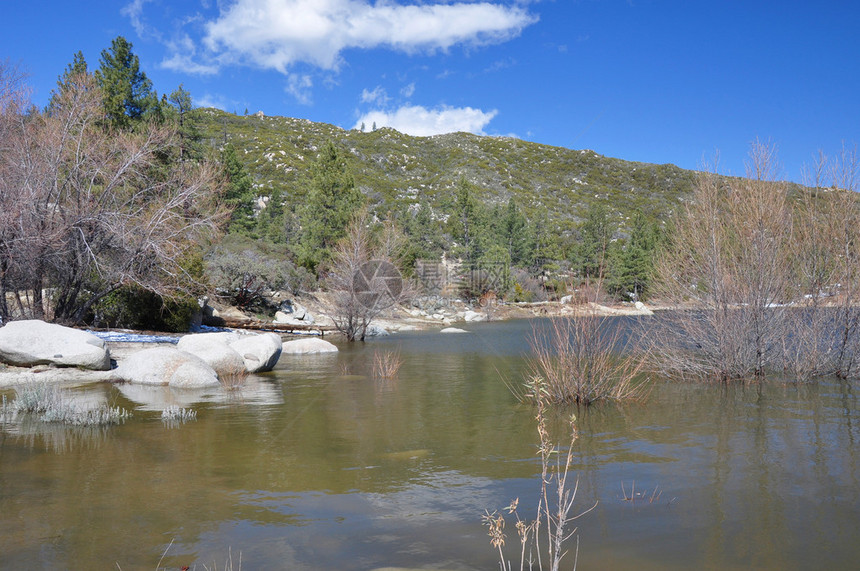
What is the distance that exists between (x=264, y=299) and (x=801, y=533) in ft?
105

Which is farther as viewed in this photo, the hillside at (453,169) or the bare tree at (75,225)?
the hillside at (453,169)

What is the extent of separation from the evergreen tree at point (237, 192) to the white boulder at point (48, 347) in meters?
29.0

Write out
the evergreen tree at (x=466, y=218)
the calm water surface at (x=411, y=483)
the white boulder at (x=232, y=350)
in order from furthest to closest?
the evergreen tree at (x=466, y=218) < the white boulder at (x=232, y=350) < the calm water surface at (x=411, y=483)

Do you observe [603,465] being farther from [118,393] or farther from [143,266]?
[143,266]

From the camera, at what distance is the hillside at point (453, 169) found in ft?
289

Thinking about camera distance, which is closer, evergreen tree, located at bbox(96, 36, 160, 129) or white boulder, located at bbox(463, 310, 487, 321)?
evergreen tree, located at bbox(96, 36, 160, 129)

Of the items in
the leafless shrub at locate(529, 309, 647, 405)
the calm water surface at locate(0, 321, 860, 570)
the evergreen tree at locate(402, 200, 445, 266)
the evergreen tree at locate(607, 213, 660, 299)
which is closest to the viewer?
the calm water surface at locate(0, 321, 860, 570)

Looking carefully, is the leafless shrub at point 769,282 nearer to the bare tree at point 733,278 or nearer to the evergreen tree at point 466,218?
the bare tree at point 733,278

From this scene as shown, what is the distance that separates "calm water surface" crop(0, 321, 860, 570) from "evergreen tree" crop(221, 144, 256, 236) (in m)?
→ 33.9

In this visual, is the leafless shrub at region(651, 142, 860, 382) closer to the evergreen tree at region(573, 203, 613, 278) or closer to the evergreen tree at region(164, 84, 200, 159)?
the evergreen tree at region(164, 84, 200, 159)

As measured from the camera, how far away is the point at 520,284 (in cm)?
5862

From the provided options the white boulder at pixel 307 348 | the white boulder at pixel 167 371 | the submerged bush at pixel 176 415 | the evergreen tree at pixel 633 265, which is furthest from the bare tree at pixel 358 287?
the evergreen tree at pixel 633 265

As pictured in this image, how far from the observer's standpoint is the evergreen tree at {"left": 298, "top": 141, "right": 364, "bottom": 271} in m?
42.3

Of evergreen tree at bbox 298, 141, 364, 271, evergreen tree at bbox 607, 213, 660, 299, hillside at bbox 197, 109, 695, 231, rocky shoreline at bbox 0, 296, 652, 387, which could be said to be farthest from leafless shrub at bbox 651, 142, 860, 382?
hillside at bbox 197, 109, 695, 231
